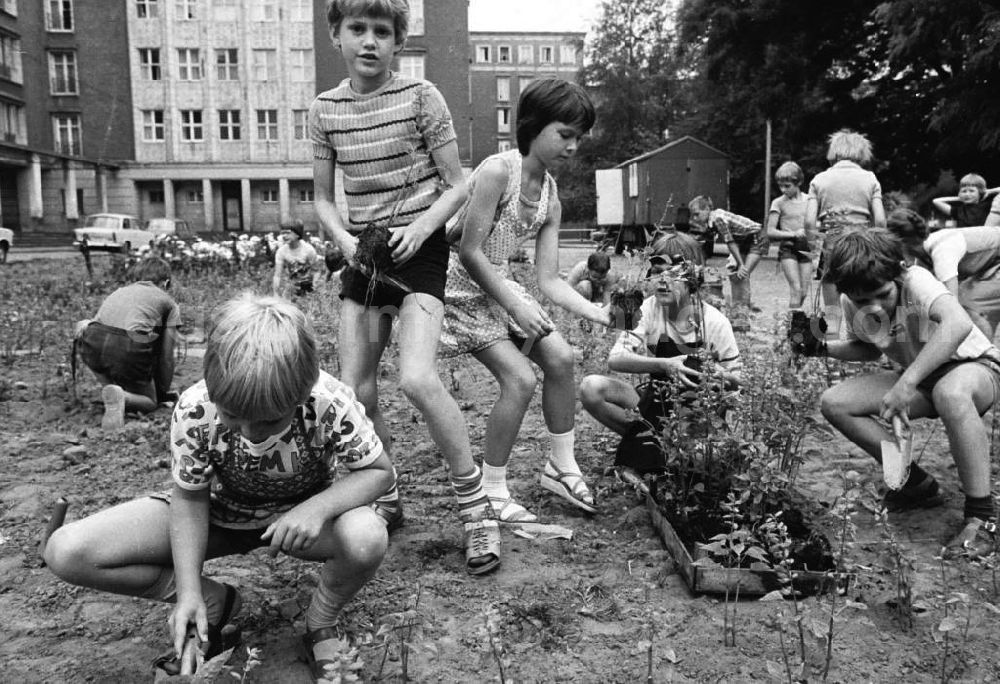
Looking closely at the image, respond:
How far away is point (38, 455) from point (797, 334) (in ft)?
11.6

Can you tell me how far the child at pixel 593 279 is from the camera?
269 inches

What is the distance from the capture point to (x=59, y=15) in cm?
3953

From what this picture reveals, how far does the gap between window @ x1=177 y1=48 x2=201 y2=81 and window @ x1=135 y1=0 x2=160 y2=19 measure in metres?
1.92

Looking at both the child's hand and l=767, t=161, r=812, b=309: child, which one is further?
l=767, t=161, r=812, b=309: child

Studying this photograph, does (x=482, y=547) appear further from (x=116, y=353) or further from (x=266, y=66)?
(x=266, y=66)

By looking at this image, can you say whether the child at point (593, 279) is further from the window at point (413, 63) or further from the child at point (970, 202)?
the window at point (413, 63)

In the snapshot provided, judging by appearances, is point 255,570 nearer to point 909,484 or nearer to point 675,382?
point 675,382

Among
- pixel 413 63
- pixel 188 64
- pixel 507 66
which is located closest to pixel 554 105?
pixel 413 63

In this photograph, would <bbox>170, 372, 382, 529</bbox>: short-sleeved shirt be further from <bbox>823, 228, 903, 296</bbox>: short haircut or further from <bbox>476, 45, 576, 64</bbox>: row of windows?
<bbox>476, 45, 576, 64</bbox>: row of windows

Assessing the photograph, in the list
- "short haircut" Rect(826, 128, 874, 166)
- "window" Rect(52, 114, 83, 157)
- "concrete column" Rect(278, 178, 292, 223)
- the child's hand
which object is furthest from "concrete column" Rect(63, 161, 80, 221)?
the child's hand

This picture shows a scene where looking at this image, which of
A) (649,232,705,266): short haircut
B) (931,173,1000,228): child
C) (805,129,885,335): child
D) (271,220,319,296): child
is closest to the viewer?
(649,232,705,266): short haircut

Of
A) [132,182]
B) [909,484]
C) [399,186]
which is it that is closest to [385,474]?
[399,186]

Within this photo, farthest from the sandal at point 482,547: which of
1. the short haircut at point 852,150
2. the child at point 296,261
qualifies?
the child at point 296,261

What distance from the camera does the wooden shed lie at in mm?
24156
